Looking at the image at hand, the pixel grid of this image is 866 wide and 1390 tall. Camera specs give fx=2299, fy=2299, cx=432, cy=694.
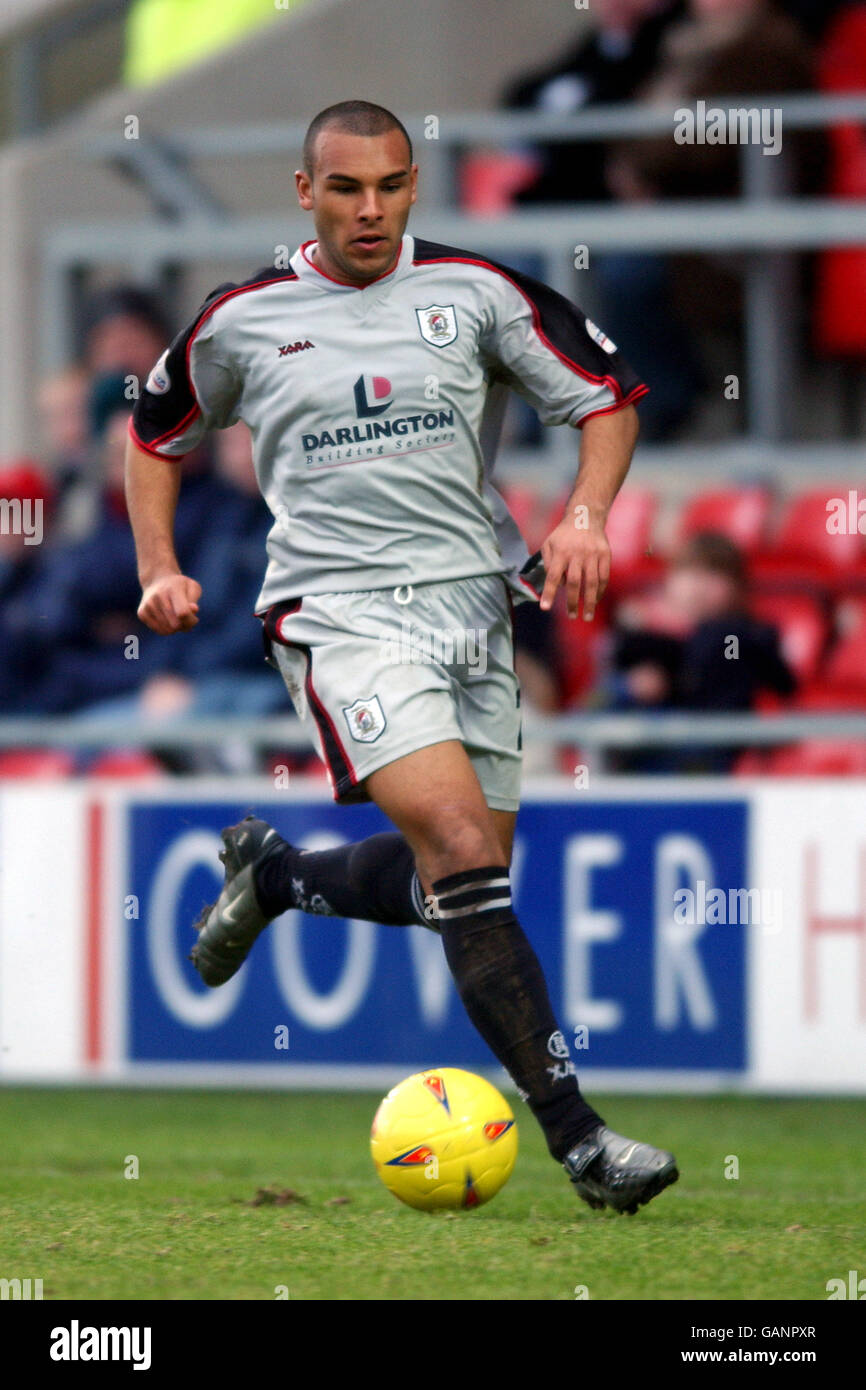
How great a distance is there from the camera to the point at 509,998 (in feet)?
15.0

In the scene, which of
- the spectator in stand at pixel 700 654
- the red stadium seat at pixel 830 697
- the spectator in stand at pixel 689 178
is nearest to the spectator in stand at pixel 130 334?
the spectator in stand at pixel 689 178

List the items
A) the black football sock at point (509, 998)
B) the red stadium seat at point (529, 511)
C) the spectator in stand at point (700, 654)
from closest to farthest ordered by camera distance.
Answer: the black football sock at point (509, 998) → the spectator in stand at point (700, 654) → the red stadium seat at point (529, 511)

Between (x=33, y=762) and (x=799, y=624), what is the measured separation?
3.21 metres

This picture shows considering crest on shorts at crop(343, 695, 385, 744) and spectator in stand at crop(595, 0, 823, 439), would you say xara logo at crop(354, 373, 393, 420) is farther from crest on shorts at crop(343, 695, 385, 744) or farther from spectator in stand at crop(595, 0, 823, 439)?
spectator in stand at crop(595, 0, 823, 439)

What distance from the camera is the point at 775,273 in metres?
10.2

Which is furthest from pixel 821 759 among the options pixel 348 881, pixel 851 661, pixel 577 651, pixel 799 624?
pixel 348 881

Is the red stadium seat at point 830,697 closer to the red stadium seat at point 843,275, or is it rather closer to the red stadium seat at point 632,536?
the red stadium seat at point 632,536

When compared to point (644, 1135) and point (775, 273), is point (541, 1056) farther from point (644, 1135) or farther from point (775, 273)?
point (775, 273)

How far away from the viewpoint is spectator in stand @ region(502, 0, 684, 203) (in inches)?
423

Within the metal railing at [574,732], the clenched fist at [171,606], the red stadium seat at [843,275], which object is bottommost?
the clenched fist at [171,606]

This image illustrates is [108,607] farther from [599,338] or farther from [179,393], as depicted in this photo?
[599,338]

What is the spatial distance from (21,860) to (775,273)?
4.31 meters

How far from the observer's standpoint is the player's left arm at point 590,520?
15.2 feet
